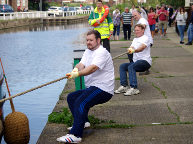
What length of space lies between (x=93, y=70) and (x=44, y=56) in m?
10.7

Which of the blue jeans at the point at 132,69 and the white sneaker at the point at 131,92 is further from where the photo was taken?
the blue jeans at the point at 132,69

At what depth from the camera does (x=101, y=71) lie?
538cm

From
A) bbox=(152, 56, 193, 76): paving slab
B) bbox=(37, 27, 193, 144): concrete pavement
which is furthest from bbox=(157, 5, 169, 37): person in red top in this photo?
bbox=(37, 27, 193, 144): concrete pavement

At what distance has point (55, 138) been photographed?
5281 millimetres

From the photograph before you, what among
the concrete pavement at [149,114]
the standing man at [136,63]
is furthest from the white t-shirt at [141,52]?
the concrete pavement at [149,114]

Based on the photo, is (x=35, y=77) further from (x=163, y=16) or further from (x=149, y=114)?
(x=163, y=16)

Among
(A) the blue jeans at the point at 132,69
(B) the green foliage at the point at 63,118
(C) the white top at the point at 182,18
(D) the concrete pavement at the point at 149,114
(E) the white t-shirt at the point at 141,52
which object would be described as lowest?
(D) the concrete pavement at the point at 149,114

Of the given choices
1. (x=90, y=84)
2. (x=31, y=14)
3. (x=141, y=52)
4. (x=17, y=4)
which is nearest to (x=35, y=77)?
(x=141, y=52)

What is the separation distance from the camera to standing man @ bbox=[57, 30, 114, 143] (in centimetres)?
508

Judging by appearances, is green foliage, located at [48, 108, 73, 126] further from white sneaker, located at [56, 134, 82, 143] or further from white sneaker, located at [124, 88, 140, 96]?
white sneaker, located at [124, 88, 140, 96]

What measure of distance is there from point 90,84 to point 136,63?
2.72m

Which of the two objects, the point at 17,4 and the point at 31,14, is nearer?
the point at 31,14

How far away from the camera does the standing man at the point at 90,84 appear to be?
5082 mm

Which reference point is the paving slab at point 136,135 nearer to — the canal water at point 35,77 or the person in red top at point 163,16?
the canal water at point 35,77
